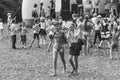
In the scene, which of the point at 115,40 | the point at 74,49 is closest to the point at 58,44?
the point at 74,49

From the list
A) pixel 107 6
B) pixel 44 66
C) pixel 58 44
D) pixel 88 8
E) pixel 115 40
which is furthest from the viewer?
pixel 107 6

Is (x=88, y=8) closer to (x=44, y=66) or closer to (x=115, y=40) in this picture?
(x=115, y=40)

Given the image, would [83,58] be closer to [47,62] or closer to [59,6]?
[47,62]

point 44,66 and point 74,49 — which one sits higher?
point 74,49

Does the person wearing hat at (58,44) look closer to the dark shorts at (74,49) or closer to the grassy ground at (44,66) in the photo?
the dark shorts at (74,49)

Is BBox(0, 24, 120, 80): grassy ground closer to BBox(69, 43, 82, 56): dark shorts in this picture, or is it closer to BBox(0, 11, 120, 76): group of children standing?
BBox(0, 11, 120, 76): group of children standing

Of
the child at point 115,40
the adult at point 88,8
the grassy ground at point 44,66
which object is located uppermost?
the adult at point 88,8

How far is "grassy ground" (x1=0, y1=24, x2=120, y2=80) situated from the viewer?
12016 millimetres

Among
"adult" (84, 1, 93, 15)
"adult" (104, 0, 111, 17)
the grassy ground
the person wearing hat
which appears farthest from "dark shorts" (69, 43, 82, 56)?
"adult" (104, 0, 111, 17)

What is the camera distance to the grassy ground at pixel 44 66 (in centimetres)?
1202

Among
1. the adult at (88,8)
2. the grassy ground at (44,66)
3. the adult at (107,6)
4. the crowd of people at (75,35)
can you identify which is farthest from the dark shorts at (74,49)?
the adult at (107,6)

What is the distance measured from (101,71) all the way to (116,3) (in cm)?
1880

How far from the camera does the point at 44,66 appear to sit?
14.1m

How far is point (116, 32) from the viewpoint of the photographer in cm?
1516
